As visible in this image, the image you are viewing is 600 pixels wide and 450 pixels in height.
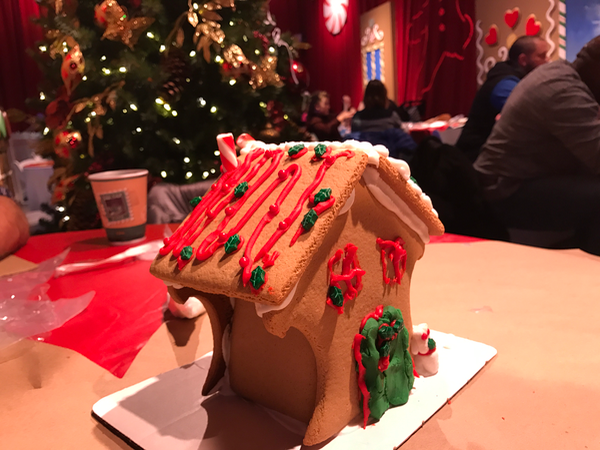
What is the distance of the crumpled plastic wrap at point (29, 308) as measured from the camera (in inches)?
40.8

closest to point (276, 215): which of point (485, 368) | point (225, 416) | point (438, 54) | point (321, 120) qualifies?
point (225, 416)

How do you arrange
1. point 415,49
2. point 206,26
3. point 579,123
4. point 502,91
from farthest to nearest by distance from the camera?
point 415,49 → point 206,26 → point 502,91 → point 579,123

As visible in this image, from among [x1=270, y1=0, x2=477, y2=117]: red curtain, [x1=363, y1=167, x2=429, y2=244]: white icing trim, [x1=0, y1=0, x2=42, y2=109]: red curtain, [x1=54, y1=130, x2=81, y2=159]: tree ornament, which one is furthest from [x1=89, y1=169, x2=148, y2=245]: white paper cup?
A: [x1=0, y1=0, x2=42, y2=109]: red curtain

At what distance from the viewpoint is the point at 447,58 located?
2.74 meters

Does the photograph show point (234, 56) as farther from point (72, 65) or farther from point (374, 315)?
point (374, 315)

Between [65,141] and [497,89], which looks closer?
[497,89]

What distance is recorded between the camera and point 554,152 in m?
1.61

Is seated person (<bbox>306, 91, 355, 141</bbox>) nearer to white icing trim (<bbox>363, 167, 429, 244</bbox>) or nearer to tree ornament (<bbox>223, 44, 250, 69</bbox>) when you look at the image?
tree ornament (<bbox>223, 44, 250, 69</bbox>)

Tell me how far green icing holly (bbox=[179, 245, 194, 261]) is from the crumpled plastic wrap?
2.09 ft

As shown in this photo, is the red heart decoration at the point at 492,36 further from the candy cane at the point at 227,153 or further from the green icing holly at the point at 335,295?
the green icing holly at the point at 335,295

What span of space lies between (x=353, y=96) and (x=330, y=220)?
400 centimetres

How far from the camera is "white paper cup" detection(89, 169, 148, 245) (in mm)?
1548

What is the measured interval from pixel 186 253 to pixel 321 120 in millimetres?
3105

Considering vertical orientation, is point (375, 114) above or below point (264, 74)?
below
